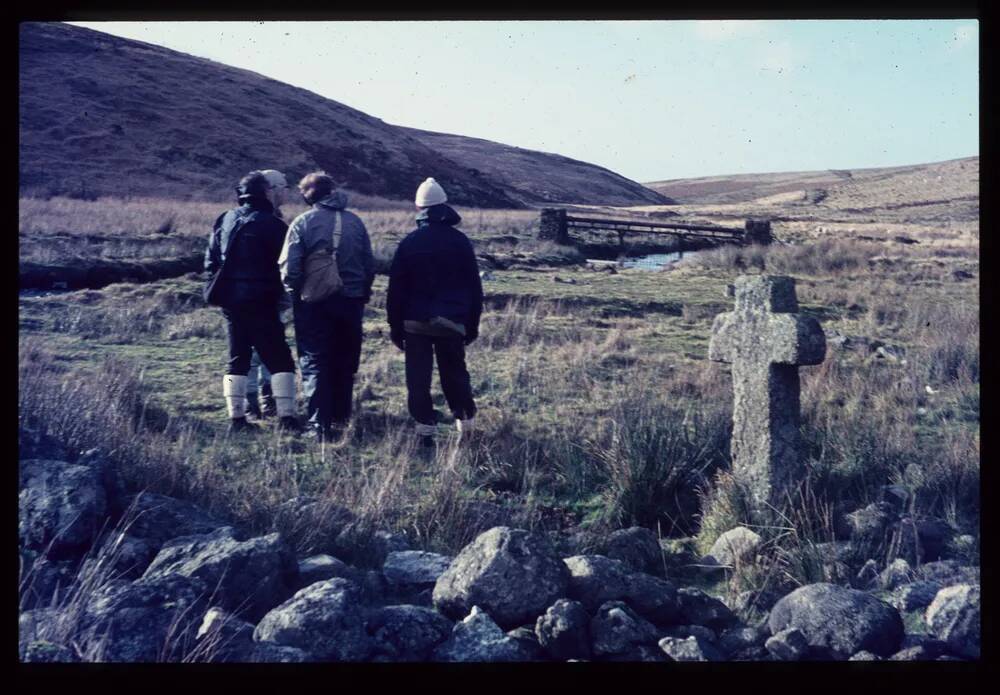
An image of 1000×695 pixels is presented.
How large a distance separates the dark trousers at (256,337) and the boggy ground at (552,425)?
1.70 feet

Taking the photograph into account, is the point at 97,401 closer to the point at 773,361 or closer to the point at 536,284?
the point at 773,361

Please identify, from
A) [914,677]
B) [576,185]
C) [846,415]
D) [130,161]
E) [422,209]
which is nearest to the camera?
[914,677]

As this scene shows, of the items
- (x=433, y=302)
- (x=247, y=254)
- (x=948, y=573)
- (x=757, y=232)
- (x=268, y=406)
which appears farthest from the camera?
(x=757, y=232)

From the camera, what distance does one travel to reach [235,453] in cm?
576

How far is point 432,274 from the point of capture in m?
6.12

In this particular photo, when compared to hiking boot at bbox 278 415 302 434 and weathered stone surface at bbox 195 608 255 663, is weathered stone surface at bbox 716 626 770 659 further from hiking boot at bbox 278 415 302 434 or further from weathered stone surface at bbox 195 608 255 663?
hiking boot at bbox 278 415 302 434

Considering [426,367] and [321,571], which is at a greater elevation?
[426,367]

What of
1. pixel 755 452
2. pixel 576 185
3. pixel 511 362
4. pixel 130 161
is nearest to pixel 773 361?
pixel 755 452

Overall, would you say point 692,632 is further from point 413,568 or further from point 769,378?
point 769,378

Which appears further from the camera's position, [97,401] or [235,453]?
[235,453]

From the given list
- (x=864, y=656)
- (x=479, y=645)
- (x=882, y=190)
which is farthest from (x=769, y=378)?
(x=882, y=190)

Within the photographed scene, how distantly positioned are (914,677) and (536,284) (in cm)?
1355

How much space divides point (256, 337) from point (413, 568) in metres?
3.18

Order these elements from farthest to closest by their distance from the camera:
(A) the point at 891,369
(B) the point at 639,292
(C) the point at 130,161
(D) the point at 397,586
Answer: (C) the point at 130,161 → (B) the point at 639,292 → (A) the point at 891,369 → (D) the point at 397,586
